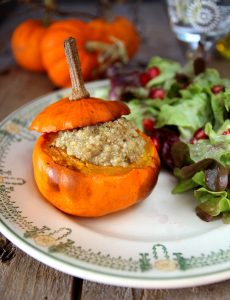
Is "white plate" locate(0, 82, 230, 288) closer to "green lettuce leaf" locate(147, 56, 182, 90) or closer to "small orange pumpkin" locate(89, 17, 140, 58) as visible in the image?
"green lettuce leaf" locate(147, 56, 182, 90)

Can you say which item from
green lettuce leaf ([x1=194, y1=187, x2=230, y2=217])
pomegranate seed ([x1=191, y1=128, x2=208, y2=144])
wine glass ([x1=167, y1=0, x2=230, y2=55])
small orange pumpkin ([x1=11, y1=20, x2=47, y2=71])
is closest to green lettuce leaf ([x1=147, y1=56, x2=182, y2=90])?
wine glass ([x1=167, y1=0, x2=230, y2=55])

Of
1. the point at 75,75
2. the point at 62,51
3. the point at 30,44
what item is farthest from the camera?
the point at 30,44

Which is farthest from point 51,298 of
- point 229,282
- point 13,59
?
point 13,59

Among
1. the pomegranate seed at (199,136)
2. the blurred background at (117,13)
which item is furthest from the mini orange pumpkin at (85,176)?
the blurred background at (117,13)

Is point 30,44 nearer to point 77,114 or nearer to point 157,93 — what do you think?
point 157,93

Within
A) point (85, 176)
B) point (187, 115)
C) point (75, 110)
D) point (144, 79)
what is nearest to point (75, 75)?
point (75, 110)

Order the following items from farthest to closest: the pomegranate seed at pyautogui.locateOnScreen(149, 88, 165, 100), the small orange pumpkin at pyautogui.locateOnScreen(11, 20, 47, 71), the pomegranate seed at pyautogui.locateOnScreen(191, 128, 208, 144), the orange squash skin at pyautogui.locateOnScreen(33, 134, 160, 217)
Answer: the small orange pumpkin at pyautogui.locateOnScreen(11, 20, 47, 71), the pomegranate seed at pyautogui.locateOnScreen(149, 88, 165, 100), the pomegranate seed at pyautogui.locateOnScreen(191, 128, 208, 144), the orange squash skin at pyautogui.locateOnScreen(33, 134, 160, 217)

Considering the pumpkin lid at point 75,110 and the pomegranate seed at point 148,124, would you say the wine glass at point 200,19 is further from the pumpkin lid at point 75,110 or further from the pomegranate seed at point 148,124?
the pumpkin lid at point 75,110
